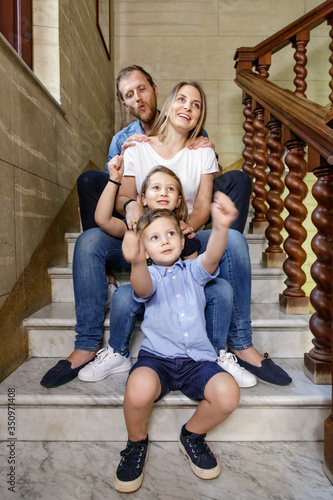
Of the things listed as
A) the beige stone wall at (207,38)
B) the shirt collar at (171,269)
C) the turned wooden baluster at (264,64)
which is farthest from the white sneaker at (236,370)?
the beige stone wall at (207,38)

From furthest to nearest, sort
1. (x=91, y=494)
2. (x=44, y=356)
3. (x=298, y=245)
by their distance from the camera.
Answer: (x=298, y=245), (x=44, y=356), (x=91, y=494)

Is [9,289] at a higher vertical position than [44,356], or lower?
higher

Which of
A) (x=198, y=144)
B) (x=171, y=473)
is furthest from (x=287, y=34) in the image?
(x=171, y=473)

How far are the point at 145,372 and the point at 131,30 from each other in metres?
3.03

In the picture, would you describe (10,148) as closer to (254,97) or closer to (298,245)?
(298,245)

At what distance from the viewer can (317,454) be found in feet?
3.19

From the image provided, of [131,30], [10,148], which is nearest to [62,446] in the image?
[10,148]

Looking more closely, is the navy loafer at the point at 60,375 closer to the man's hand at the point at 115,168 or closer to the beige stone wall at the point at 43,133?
the beige stone wall at the point at 43,133

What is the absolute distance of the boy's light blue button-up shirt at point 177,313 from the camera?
99 centimetres

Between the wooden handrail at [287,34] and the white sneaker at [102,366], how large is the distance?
1.75 meters

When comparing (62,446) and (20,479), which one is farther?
(62,446)

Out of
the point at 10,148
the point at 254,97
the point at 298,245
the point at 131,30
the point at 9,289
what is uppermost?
the point at 131,30

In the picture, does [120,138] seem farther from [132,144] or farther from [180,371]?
[180,371]

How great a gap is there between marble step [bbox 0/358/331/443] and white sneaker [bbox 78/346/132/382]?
79 mm
